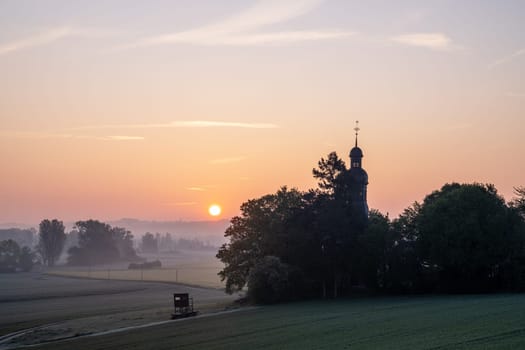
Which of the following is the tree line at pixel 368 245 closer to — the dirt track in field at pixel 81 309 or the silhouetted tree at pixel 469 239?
the silhouetted tree at pixel 469 239

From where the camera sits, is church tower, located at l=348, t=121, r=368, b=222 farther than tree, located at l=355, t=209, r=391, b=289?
Yes

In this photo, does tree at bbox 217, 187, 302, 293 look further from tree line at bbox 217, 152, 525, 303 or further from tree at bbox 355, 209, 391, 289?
tree at bbox 355, 209, 391, 289

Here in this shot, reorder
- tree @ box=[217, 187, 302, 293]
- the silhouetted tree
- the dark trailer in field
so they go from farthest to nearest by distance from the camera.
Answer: tree @ box=[217, 187, 302, 293] < the silhouetted tree < the dark trailer in field

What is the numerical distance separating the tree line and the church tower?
2.17m

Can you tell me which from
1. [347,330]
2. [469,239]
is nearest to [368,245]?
[469,239]

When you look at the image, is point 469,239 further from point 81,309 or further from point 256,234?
point 81,309

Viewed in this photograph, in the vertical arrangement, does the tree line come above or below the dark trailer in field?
above

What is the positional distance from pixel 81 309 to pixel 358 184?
43.4 meters

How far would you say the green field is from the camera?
31484 millimetres

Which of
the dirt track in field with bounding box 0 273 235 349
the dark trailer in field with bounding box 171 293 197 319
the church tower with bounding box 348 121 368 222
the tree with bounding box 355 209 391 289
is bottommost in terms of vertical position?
the dirt track in field with bounding box 0 273 235 349

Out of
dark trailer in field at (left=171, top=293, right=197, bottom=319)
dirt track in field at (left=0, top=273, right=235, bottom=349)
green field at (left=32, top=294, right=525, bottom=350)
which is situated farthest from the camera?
dark trailer in field at (left=171, top=293, right=197, bottom=319)

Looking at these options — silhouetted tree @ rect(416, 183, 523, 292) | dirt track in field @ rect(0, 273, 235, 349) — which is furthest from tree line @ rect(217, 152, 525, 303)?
dirt track in field @ rect(0, 273, 235, 349)

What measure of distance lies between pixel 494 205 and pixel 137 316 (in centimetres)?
4576

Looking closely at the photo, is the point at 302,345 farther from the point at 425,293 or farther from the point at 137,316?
the point at 425,293
